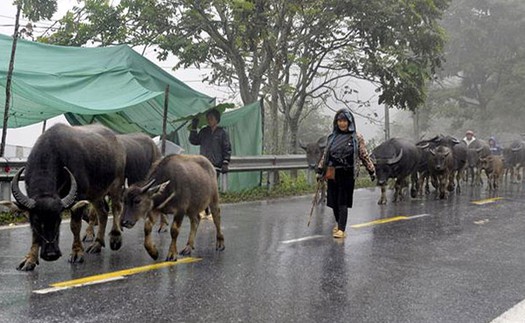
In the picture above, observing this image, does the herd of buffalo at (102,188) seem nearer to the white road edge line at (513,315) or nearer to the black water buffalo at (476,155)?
the white road edge line at (513,315)

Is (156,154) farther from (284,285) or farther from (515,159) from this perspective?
(515,159)

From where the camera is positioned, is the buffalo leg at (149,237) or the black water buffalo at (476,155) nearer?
the buffalo leg at (149,237)

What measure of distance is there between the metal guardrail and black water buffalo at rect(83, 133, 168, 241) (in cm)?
230

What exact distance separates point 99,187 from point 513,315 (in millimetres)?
4751

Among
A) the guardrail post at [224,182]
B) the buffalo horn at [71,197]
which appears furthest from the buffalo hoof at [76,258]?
the guardrail post at [224,182]

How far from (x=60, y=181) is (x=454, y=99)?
139 feet

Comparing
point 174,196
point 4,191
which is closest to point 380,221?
point 174,196

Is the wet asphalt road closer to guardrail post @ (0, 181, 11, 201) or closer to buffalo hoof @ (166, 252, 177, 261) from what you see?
buffalo hoof @ (166, 252, 177, 261)

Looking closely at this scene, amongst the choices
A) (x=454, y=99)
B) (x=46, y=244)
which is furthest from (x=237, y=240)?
(x=454, y=99)

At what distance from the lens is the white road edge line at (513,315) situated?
4984mm

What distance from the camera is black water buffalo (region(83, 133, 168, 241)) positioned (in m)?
8.06

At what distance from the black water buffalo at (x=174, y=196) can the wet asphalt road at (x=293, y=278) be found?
421mm

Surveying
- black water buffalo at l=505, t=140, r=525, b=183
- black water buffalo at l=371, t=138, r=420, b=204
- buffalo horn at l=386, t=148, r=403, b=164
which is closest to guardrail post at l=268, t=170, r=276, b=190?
black water buffalo at l=371, t=138, r=420, b=204

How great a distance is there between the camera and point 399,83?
19.0 metres
